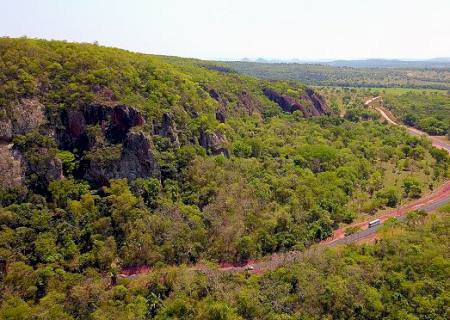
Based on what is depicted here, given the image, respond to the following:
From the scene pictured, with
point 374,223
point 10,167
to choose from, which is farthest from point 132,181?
point 374,223

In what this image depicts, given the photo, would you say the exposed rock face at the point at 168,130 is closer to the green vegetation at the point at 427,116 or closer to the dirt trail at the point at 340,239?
the dirt trail at the point at 340,239

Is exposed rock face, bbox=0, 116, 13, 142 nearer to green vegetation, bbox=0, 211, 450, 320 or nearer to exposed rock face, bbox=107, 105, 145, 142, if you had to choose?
exposed rock face, bbox=107, 105, 145, 142

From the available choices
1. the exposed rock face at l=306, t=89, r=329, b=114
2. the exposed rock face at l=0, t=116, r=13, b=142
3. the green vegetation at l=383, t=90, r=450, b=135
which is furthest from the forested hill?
the exposed rock face at l=306, t=89, r=329, b=114

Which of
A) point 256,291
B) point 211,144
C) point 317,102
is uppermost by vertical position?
point 317,102

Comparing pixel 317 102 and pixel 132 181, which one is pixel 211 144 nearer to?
pixel 132 181

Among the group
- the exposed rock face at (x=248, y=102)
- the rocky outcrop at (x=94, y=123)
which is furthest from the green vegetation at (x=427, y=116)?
the rocky outcrop at (x=94, y=123)

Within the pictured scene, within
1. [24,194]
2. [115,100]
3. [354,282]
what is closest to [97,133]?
[115,100]
